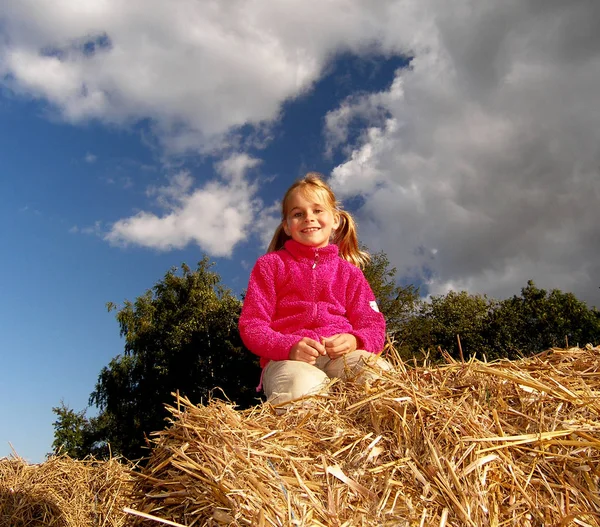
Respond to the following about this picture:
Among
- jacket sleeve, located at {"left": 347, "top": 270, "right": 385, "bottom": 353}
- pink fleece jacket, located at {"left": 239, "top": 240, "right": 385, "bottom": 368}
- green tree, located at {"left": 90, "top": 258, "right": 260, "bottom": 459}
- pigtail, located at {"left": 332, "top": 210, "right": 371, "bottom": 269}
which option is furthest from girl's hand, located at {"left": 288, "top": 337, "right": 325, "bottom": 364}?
green tree, located at {"left": 90, "top": 258, "right": 260, "bottom": 459}

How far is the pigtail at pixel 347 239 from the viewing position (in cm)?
559

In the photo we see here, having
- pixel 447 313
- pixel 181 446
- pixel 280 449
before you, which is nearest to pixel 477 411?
pixel 280 449

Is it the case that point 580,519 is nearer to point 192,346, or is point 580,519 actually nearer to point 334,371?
point 334,371

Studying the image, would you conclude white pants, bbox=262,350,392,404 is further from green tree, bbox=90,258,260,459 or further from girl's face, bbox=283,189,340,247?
green tree, bbox=90,258,260,459

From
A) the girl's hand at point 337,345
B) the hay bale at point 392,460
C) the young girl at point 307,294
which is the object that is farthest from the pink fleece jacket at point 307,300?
the hay bale at point 392,460

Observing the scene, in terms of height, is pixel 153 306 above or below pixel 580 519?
above

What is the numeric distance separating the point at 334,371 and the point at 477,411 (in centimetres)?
166

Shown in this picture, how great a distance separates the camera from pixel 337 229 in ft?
18.6

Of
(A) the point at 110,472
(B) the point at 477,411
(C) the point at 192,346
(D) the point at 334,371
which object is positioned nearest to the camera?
(B) the point at 477,411

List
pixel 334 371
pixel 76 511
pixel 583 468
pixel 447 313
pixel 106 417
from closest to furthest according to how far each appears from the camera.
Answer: pixel 583 468
pixel 334 371
pixel 76 511
pixel 106 417
pixel 447 313

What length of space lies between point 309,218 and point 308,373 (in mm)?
1656

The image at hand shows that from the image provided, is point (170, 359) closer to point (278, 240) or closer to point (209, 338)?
point (209, 338)

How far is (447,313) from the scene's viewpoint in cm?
3428

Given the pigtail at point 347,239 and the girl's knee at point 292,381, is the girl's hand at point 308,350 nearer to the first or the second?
the girl's knee at point 292,381
